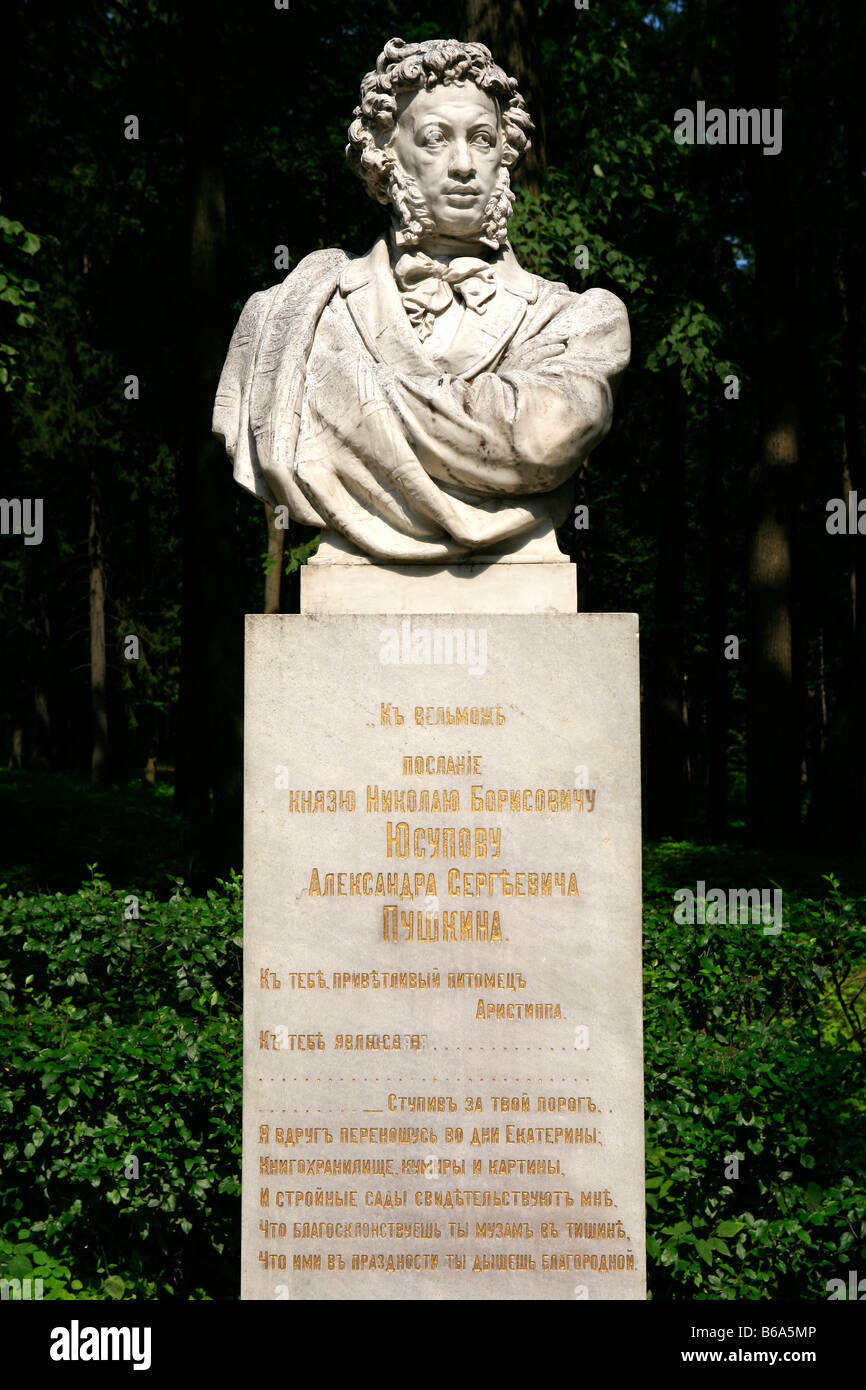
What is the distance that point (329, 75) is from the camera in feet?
49.8

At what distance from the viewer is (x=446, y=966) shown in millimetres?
4707

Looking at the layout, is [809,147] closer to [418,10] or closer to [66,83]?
[418,10]

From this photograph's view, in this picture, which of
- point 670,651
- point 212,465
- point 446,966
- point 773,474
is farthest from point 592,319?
point 670,651

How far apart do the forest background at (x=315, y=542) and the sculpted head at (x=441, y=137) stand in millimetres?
3318

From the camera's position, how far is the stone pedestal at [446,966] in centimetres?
468

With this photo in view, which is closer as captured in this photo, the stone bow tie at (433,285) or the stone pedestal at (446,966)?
the stone pedestal at (446,966)

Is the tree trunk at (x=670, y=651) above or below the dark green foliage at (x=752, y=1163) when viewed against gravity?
above

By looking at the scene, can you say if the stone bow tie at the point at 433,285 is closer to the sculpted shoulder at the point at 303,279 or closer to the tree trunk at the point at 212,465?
the sculpted shoulder at the point at 303,279

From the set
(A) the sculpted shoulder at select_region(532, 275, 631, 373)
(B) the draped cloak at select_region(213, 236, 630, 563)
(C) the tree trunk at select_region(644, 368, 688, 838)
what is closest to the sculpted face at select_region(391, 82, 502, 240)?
(B) the draped cloak at select_region(213, 236, 630, 563)

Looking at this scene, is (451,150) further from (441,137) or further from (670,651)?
(670,651)

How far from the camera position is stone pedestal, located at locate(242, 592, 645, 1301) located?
4.68m

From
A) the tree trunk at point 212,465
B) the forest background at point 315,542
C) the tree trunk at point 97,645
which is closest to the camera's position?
the forest background at point 315,542

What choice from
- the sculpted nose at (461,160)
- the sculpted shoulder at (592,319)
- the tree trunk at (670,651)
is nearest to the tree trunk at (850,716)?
the tree trunk at (670,651)
